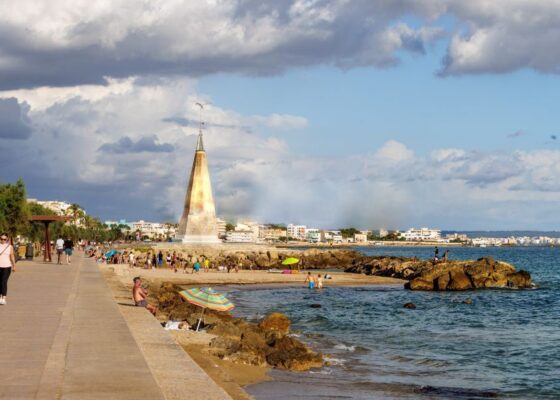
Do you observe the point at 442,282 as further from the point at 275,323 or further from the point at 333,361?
the point at 333,361

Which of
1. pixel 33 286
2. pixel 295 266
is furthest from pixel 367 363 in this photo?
pixel 295 266

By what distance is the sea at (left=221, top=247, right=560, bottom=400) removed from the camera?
1644 cm

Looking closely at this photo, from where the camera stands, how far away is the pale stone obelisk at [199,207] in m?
86.5

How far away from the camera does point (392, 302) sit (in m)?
42.2

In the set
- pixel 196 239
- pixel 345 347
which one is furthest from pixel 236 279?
pixel 345 347

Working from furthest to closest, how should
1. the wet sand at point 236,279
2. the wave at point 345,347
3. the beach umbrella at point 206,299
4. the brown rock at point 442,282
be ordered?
1. the brown rock at point 442,282
2. the wet sand at point 236,279
3. the wave at point 345,347
4. the beach umbrella at point 206,299

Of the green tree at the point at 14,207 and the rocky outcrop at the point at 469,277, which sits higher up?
the green tree at the point at 14,207

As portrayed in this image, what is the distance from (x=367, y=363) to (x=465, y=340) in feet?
25.1

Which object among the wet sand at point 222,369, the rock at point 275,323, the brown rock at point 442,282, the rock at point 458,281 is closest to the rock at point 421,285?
the brown rock at point 442,282

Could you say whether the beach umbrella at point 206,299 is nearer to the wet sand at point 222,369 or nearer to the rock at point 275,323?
the rock at point 275,323

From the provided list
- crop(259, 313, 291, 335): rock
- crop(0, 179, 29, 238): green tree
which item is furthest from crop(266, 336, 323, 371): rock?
crop(0, 179, 29, 238): green tree

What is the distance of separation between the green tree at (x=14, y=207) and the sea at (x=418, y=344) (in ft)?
59.9

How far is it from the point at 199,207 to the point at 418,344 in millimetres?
62936

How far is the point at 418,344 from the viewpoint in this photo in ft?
82.1
